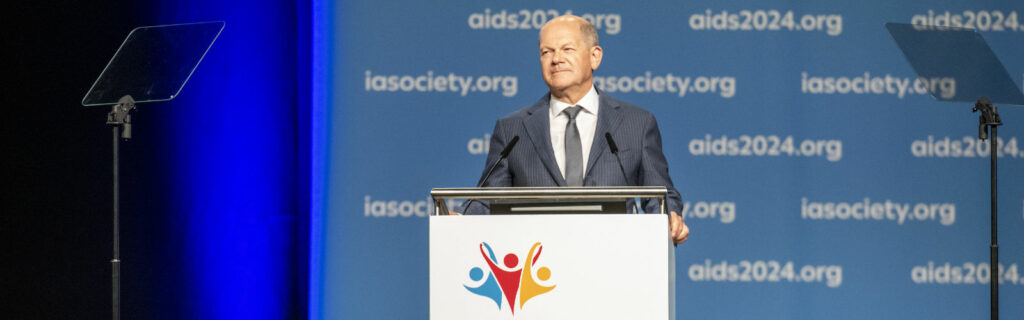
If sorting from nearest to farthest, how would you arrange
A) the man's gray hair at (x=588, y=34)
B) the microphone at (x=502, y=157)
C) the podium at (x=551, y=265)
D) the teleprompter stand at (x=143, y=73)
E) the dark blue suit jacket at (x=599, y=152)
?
the podium at (x=551, y=265)
the microphone at (x=502, y=157)
the teleprompter stand at (x=143, y=73)
the dark blue suit jacket at (x=599, y=152)
the man's gray hair at (x=588, y=34)

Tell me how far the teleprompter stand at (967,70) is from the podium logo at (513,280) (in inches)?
65.7

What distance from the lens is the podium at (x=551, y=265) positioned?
248 cm

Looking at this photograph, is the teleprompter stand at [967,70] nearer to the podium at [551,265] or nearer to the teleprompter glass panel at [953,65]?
the teleprompter glass panel at [953,65]

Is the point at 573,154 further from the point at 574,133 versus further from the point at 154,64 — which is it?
the point at 154,64

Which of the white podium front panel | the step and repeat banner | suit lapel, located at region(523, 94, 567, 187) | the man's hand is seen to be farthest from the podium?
the step and repeat banner

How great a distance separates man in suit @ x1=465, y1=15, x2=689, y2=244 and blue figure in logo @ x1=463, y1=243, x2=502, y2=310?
89cm

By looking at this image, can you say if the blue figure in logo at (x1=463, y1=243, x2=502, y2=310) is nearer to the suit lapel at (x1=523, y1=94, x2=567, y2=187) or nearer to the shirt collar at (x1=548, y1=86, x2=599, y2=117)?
the suit lapel at (x1=523, y1=94, x2=567, y2=187)

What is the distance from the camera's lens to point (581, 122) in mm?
3531

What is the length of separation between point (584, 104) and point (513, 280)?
3.80 ft

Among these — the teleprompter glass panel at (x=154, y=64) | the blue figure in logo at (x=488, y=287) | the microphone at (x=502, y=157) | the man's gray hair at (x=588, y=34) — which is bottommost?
the blue figure in logo at (x=488, y=287)

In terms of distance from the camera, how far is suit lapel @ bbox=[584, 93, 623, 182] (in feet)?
11.0

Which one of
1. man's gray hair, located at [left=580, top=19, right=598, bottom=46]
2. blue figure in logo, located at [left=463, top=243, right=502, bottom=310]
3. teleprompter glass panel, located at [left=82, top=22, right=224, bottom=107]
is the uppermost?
man's gray hair, located at [left=580, top=19, right=598, bottom=46]

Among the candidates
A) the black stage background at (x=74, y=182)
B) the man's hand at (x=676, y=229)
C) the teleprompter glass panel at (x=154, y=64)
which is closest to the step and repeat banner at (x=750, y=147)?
the black stage background at (x=74, y=182)

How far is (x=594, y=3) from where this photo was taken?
491 centimetres
